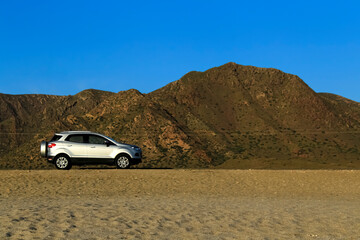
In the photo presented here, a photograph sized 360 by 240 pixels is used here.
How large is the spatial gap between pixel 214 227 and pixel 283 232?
4.99ft

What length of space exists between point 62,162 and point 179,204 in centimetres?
1003

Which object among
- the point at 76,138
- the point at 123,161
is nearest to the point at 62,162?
the point at 76,138

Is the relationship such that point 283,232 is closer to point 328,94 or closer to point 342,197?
point 342,197

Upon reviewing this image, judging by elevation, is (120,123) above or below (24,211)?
above

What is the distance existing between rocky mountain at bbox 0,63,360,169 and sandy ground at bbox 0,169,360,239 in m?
32.5

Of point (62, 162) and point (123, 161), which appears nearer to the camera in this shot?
point (62, 162)

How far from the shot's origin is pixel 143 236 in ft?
27.4

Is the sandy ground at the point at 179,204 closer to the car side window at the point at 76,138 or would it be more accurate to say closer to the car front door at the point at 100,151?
the car front door at the point at 100,151

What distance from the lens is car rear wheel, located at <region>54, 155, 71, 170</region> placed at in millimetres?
20891

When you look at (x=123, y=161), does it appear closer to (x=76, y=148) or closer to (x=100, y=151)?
(x=100, y=151)

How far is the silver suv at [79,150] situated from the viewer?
20.7 meters

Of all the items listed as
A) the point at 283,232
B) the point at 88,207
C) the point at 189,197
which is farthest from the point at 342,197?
the point at 88,207

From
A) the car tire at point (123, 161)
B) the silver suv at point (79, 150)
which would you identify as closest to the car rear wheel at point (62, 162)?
the silver suv at point (79, 150)

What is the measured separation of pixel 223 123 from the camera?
80188 mm
